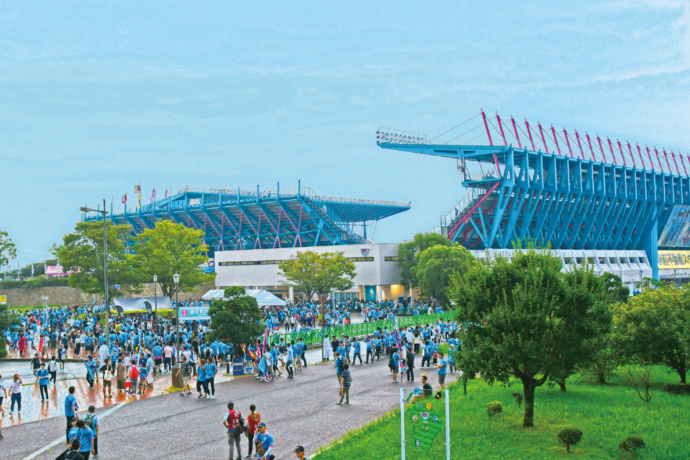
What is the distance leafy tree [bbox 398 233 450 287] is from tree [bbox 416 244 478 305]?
15.9 ft

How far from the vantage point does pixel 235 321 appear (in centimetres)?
2514

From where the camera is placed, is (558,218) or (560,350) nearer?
(560,350)

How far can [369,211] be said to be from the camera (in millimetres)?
89625

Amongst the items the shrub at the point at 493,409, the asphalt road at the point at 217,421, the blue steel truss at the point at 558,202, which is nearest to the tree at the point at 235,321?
the asphalt road at the point at 217,421

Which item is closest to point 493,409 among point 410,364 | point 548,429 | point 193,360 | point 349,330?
point 548,429

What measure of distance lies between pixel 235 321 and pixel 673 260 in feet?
294

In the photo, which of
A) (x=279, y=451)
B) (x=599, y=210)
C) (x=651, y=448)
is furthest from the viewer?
(x=599, y=210)

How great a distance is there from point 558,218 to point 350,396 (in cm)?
6201

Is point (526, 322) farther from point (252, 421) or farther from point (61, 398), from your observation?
point (61, 398)

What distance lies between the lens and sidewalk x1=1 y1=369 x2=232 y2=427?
57.9 ft

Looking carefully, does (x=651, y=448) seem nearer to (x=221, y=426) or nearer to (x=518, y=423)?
(x=518, y=423)

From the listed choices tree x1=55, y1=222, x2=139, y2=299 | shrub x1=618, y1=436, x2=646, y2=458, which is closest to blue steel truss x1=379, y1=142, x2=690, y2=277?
tree x1=55, y1=222, x2=139, y2=299

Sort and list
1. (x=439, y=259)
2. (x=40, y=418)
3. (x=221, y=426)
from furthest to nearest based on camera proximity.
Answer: (x=439, y=259) < (x=40, y=418) < (x=221, y=426)

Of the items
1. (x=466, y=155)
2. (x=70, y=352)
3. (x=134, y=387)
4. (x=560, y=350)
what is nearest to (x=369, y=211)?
(x=466, y=155)
